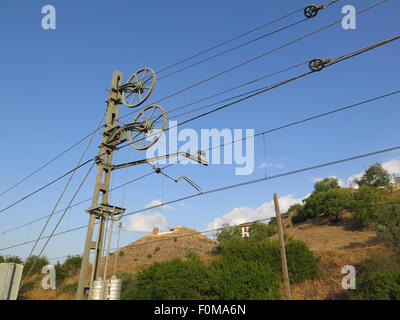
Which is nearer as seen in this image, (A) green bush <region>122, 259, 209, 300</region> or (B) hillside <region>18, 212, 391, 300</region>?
(A) green bush <region>122, 259, 209, 300</region>

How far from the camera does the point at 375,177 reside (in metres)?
82.0

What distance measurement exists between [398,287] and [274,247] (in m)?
16.8

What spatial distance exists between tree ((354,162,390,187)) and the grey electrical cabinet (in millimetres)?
88950

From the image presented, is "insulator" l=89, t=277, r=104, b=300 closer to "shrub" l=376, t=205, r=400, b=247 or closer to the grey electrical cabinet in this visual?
the grey electrical cabinet

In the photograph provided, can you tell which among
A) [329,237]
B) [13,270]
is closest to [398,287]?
[13,270]

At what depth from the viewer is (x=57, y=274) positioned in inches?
2119

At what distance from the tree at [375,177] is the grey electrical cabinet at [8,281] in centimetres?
8895

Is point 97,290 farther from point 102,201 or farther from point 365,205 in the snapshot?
point 365,205

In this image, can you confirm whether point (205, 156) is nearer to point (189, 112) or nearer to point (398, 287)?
point (189, 112)

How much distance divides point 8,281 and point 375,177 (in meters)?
93.5

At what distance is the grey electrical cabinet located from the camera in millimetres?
4762

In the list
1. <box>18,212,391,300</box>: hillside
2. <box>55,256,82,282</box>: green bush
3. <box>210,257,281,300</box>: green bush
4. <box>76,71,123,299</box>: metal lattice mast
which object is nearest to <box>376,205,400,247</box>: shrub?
<box>18,212,391,300</box>: hillside

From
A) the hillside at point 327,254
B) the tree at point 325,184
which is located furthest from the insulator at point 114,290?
the tree at point 325,184

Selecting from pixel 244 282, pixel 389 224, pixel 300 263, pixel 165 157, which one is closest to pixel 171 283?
pixel 244 282
